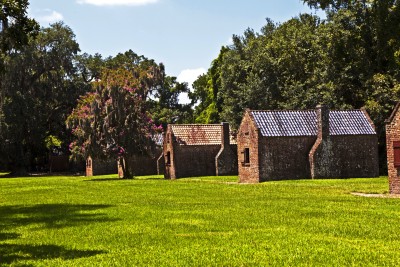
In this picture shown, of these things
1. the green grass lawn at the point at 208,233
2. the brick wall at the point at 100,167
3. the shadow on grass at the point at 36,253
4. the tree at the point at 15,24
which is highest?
the tree at the point at 15,24

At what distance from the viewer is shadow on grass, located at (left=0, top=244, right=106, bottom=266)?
34.9 feet

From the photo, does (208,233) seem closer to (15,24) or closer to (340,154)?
(15,24)

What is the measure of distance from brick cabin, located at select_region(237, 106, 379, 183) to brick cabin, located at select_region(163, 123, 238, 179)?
414 inches

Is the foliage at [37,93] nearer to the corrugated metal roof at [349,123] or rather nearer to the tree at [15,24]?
the corrugated metal roof at [349,123]

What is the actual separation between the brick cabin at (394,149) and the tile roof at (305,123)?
14.5 meters

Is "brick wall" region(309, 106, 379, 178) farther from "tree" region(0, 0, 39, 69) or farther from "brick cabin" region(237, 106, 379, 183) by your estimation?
"tree" region(0, 0, 39, 69)

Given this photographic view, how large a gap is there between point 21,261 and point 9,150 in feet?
192

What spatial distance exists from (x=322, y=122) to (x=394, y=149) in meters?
16.1

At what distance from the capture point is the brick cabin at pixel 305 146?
37.8 metres

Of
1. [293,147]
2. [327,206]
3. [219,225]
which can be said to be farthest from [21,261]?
[293,147]

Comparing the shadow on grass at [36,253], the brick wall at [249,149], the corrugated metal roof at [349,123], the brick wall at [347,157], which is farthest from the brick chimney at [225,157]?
the shadow on grass at [36,253]

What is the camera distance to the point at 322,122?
39219 millimetres

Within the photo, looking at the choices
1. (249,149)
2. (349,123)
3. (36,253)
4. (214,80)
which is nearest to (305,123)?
(349,123)

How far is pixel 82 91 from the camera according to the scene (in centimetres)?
7119
